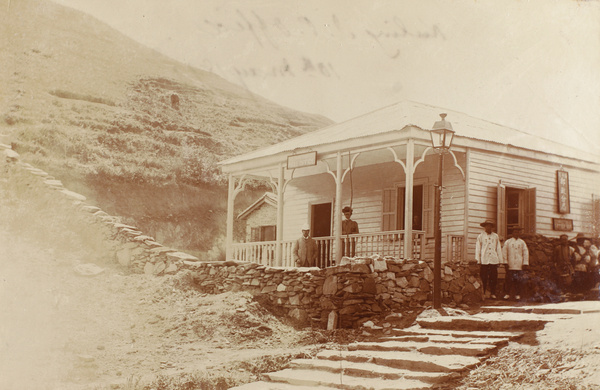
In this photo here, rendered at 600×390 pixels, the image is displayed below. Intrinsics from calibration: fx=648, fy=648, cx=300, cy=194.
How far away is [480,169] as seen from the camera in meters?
15.4

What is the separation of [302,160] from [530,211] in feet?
19.0

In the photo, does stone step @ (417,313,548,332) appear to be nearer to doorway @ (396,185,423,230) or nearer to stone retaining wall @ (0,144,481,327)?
stone retaining wall @ (0,144,481,327)

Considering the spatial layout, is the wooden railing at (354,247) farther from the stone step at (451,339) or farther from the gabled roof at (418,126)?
the stone step at (451,339)

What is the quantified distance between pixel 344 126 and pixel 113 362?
382 inches

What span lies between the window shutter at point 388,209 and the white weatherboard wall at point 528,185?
2443 millimetres

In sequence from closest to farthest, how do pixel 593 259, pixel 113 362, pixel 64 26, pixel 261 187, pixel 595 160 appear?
1. pixel 113 362
2. pixel 593 259
3. pixel 595 160
4. pixel 64 26
5. pixel 261 187

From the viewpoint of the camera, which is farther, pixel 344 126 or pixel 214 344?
pixel 344 126

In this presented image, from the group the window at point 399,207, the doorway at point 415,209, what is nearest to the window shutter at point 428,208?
the window at point 399,207

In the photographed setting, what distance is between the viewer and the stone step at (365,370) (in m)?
8.24

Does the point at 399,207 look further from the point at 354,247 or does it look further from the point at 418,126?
the point at 418,126

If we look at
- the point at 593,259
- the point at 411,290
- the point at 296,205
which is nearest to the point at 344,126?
the point at 296,205

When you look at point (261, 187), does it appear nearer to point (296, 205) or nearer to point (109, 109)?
point (109, 109)

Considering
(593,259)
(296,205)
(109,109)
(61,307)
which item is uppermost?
(109,109)

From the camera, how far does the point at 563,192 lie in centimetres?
1653
